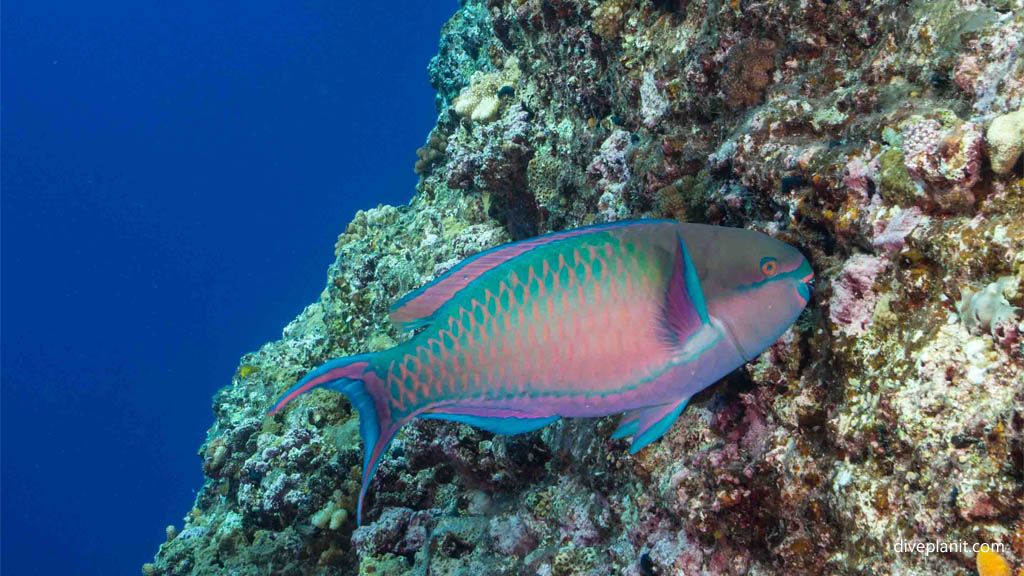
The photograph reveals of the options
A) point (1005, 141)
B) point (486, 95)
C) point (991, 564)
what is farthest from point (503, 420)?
point (486, 95)

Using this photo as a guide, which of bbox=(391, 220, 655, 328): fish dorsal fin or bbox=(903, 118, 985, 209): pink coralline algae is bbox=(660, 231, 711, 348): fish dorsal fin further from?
bbox=(903, 118, 985, 209): pink coralline algae

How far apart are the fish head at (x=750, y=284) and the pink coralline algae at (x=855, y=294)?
0.93 feet

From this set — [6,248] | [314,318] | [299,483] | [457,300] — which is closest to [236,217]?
[6,248]

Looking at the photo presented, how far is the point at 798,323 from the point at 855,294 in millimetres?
329

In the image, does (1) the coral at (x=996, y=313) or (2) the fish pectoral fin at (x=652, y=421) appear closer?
(1) the coral at (x=996, y=313)

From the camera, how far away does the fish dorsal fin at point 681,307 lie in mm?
1798

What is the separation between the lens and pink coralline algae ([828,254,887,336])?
1981 mm

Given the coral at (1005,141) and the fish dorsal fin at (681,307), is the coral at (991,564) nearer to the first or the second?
the fish dorsal fin at (681,307)

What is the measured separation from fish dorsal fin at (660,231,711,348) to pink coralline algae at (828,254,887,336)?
581 millimetres

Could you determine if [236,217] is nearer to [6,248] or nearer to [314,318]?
[6,248]

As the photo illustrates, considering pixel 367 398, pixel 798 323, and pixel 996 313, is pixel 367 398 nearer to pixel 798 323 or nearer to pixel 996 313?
pixel 798 323

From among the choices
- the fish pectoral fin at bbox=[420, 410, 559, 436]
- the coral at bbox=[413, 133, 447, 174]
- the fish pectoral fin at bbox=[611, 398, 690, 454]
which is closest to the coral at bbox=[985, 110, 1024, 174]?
the fish pectoral fin at bbox=[611, 398, 690, 454]

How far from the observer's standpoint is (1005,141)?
1.63 m

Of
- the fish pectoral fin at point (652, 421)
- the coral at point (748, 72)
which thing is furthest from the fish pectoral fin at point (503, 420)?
the coral at point (748, 72)
